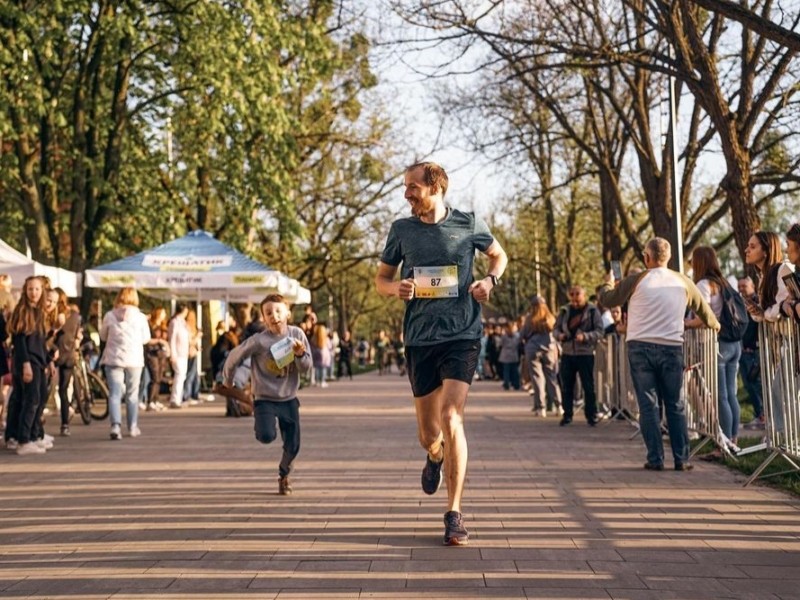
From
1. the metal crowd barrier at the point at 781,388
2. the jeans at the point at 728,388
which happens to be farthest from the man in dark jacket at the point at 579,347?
the metal crowd barrier at the point at 781,388

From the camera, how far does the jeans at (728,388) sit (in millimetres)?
12992

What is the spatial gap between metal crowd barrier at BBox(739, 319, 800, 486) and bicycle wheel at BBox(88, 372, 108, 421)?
11981mm

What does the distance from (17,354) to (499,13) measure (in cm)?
858

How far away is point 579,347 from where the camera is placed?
1820cm

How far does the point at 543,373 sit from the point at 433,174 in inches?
521

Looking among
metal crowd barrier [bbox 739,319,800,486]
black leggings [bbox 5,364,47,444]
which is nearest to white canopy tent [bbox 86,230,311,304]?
black leggings [bbox 5,364,47,444]

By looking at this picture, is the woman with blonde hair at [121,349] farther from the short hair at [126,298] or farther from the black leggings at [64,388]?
the black leggings at [64,388]

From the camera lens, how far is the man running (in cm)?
779

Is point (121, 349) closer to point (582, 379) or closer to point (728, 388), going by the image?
point (582, 379)

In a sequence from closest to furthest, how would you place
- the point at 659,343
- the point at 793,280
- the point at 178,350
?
1. the point at 793,280
2. the point at 659,343
3. the point at 178,350

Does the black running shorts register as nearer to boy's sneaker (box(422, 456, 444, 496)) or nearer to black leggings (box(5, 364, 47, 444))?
boy's sneaker (box(422, 456, 444, 496))

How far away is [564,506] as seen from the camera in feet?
30.4

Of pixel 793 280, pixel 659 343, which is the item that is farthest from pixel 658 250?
pixel 793 280

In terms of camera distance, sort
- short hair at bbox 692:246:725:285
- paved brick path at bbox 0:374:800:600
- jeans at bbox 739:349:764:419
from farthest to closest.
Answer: jeans at bbox 739:349:764:419 < short hair at bbox 692:246:725:285 < paved brick path at bbox 0:374:800:600
